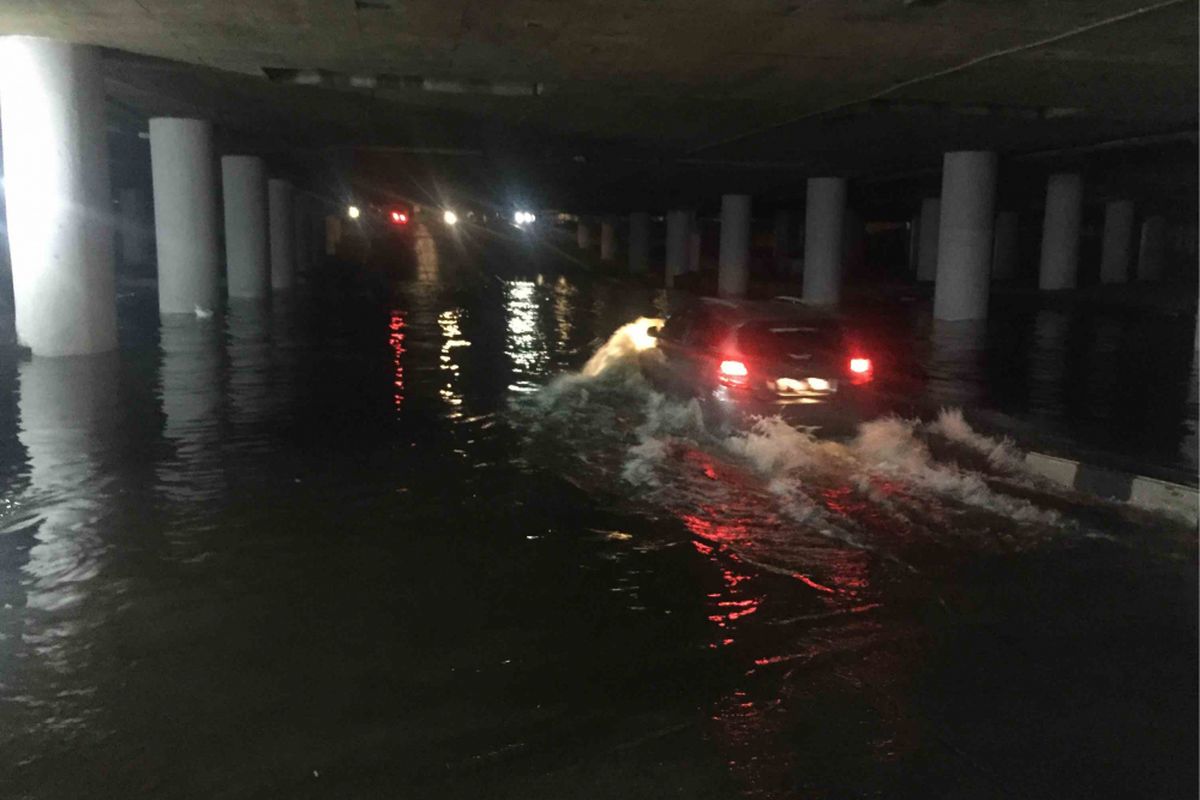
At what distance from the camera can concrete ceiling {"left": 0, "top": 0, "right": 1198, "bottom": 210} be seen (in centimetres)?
1323

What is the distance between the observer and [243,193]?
33.5 m

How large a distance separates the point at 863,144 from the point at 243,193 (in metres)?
19.0

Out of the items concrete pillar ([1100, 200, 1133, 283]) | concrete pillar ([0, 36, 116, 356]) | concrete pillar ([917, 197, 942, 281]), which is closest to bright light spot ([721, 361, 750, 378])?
concrete pillar ([0, 36, 116, 356])

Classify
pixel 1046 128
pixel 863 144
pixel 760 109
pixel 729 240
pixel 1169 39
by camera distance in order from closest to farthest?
pixel 1169 39, pixel 760 109, pixel 1046 128, pixel 863 144, pixel 729 240

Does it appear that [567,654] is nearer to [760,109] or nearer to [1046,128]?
[760,109]

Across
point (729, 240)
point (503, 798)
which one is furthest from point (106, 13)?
point (729, 240)

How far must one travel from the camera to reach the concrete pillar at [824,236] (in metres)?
35.8

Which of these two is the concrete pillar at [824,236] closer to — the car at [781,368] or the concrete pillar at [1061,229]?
the concrete pillar at [1061,229]

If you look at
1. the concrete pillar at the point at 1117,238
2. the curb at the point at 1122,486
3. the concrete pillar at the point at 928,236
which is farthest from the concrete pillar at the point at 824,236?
the curb at the point at 1122,486

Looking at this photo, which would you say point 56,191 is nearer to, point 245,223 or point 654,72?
point 654,72

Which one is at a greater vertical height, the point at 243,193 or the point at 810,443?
the point at 243,193

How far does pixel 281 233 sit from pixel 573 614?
3983 cm

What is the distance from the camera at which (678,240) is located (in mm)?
56719

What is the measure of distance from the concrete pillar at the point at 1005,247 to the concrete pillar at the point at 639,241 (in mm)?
20814
